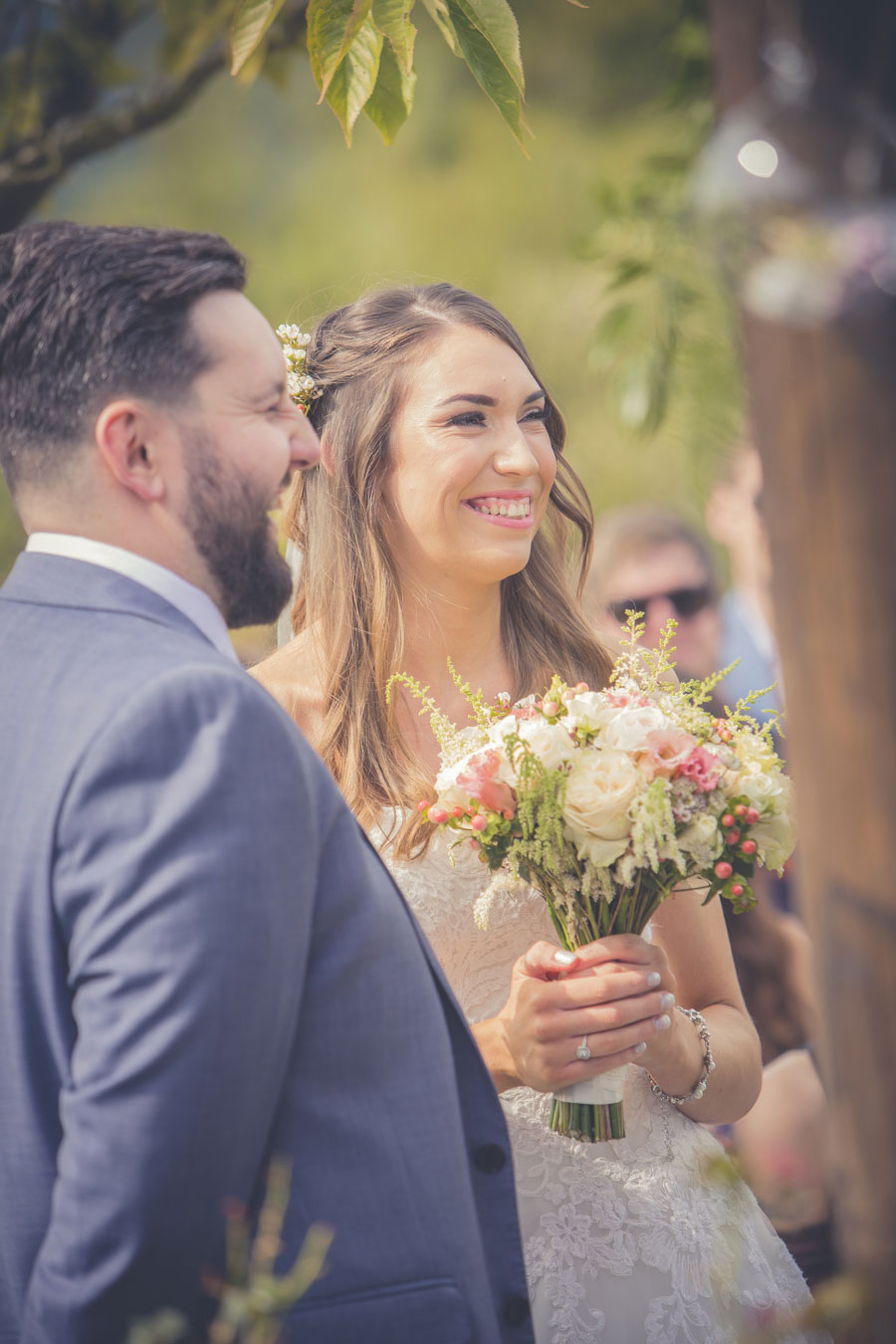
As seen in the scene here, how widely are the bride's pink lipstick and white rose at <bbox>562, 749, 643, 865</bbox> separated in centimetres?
103

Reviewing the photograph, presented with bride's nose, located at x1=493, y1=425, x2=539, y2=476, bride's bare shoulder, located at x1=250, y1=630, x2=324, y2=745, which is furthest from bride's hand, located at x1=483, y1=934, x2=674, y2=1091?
bride's nose, located at x1=493, y1=425, x2=539, y2=476

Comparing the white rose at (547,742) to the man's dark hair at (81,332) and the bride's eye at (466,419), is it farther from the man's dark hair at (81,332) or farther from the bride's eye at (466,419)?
the bride's eye at (466,419)

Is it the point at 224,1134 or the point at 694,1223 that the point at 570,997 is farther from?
the point at 224,1134

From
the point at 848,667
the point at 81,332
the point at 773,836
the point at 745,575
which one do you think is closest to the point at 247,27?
the point at 81,332

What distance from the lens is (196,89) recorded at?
12.5 ft

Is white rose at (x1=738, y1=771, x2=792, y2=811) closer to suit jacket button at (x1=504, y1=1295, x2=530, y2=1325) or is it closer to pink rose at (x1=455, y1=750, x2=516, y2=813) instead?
pink rose at (x1=455, y1=750, x2=516, y2=813)

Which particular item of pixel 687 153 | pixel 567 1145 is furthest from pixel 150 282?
pixel 687 153

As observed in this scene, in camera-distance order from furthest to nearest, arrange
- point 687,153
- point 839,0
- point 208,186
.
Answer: point 208,186
point 687,153
point 839,0

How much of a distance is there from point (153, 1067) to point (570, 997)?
977mm

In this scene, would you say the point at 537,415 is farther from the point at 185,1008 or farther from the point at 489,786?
the point at 185,1008

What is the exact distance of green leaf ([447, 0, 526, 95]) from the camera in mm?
1952

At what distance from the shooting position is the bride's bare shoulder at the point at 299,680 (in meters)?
3.08

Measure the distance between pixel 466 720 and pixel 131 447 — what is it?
60.5 inches

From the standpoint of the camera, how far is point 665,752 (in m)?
2.17
